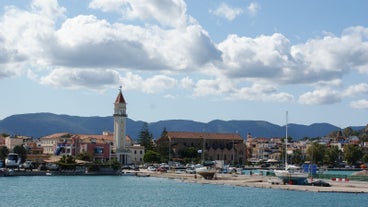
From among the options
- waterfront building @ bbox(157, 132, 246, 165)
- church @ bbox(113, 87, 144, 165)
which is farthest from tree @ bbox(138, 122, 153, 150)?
church @ bbox(113, 87, 144, 165)

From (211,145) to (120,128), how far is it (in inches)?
1894

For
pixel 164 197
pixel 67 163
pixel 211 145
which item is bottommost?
pixel 164 197

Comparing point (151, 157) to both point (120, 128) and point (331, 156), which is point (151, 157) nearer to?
point (120, 128)

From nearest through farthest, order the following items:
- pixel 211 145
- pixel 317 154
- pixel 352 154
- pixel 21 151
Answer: pixel 21 151 < pixel 317 154 < pixel 352 154 < pixel 211 145

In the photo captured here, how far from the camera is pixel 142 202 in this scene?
2362 inches

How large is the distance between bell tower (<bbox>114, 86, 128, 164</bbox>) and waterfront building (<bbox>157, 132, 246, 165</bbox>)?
28.8 metres

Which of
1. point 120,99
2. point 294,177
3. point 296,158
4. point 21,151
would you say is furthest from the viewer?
point 296,158

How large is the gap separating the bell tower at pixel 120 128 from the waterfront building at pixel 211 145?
2882 cm

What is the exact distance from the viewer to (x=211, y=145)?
616 feet

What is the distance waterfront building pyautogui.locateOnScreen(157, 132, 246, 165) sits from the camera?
179 m

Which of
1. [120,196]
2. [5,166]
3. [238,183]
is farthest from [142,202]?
[5,166]

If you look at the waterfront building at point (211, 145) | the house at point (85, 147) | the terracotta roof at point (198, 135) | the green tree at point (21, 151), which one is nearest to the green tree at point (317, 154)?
the waterfront building at point (211, 145)

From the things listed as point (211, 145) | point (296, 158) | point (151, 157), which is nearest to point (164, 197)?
point (151, 157)

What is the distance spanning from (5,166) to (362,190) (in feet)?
230
